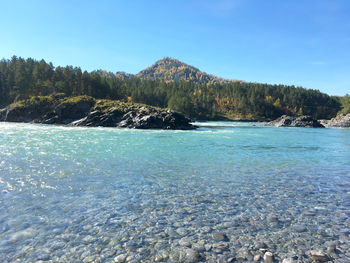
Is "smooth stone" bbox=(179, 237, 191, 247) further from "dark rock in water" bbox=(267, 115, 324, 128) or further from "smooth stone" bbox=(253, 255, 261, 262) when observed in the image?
"dark rock in water" bbox=(267, 115, 324, 128)

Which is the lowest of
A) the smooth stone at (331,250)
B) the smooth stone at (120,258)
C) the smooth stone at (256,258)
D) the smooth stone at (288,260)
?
the smooth stone at (331,250)

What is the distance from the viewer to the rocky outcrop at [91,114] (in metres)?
79.2

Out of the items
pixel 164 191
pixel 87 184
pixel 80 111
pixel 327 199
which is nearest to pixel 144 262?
pixel 164 191

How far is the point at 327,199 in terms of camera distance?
444 inches

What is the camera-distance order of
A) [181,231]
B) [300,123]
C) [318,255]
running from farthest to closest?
[300,123] → [181,231] → [318,255]

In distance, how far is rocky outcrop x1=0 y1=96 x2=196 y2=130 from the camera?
260 feet

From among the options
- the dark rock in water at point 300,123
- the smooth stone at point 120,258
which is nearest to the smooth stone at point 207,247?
the smooth stone at point 120,258

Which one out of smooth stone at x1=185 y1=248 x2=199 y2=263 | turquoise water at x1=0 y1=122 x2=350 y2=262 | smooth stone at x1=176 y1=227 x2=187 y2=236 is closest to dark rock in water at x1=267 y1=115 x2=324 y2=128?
turquoise water at x1=0 y1=122 x2=350 y2=262

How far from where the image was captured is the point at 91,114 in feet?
283

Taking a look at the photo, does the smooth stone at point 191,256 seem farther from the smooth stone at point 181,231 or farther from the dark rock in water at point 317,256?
the dark rock in water at point 317,256

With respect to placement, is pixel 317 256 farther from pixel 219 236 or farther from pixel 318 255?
pixel 219 236

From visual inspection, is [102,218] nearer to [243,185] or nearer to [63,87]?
[243,185]

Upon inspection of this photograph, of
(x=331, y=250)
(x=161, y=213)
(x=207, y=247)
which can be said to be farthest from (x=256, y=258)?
(x=161, y=213)

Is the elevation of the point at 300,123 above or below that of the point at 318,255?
above
